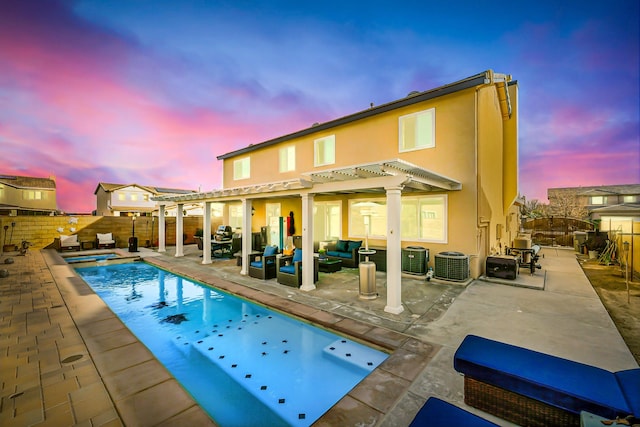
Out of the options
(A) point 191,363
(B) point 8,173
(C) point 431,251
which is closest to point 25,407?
(A) point 191,363

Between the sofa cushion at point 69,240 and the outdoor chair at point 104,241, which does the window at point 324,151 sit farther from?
the sofa cushion at point 69,240

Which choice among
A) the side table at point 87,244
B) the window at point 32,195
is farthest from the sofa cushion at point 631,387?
the window at point 32,195

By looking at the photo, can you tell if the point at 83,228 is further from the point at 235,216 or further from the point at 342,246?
the point at 342,246

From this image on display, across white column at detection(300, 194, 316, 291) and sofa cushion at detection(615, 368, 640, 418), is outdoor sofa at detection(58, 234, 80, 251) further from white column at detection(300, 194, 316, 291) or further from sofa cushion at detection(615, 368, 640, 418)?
sofa cushion at detection(615, 368, 640, 418)

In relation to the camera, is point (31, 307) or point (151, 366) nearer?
point (151, 366)

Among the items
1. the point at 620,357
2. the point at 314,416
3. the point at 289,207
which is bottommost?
the point at 314,416

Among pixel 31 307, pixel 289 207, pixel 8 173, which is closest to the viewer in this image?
pixel 31 307

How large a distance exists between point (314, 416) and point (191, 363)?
7.37ft

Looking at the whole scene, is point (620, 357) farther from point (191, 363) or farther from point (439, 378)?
point (191, 363)

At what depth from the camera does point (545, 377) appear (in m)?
2.28

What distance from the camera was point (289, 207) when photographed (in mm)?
14109

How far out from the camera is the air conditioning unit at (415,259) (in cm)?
845

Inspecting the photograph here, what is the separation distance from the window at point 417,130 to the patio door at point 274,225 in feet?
26.2

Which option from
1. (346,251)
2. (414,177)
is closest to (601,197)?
(346,251)
